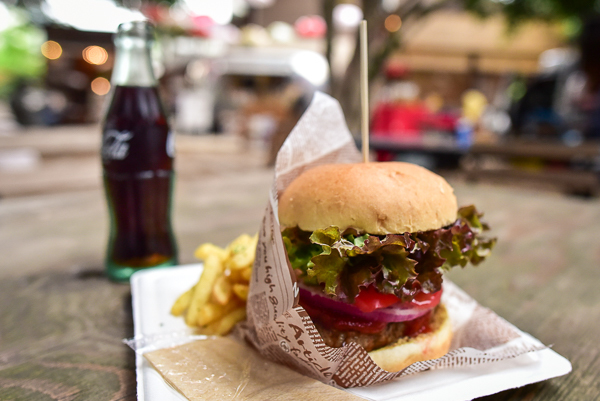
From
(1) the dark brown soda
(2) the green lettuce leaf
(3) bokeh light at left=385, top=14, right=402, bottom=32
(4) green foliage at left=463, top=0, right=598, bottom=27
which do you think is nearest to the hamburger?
(2) the green lettuce leaf

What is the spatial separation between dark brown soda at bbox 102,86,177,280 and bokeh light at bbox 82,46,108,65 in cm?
1711

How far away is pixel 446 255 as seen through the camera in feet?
3.59

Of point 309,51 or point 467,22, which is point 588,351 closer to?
point 467,22

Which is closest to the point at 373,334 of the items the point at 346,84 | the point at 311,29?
the point at 346,84

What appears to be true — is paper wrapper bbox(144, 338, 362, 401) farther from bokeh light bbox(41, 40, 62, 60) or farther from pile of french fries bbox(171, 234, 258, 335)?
bokeh light bbox(41, 40, 62, 60)

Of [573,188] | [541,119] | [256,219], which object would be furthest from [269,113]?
[256,219]

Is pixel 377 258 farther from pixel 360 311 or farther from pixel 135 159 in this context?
pixel 135 159

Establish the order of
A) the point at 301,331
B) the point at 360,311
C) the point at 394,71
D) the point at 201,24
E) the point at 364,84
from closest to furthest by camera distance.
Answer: the point at 301,331
the point at 360,311
the point at 364,84
the point at 394,71
the point at 201,24

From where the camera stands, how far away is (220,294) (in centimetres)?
118

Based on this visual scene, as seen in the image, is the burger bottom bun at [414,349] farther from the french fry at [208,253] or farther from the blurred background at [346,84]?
the blurred background at [346,84]

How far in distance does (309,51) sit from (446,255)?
13059 millimetres

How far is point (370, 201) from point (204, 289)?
0.54m

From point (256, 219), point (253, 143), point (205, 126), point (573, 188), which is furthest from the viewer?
point (205, 126)

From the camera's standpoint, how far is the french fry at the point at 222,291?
1.16 meters
